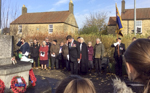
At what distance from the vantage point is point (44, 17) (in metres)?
35.6

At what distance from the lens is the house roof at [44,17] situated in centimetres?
3367

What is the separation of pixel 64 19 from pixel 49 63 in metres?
21.4

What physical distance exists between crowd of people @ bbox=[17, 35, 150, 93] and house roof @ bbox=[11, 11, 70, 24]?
21481 millimetres

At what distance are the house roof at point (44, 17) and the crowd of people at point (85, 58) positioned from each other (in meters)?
21.5

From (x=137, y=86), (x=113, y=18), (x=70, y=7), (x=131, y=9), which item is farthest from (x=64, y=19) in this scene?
(x=137, y=86)

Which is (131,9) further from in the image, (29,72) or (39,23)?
(29,72)

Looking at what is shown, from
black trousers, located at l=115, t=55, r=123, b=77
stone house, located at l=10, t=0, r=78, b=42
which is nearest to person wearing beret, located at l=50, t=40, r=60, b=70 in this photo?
black trousers, located at l=115, t=55, r=123, b=77

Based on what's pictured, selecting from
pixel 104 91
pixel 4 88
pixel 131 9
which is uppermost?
pixel 131 9

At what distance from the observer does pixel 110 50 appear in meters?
12.5

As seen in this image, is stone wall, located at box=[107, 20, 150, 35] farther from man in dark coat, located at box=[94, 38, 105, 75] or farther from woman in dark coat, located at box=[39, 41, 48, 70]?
woman in dark coat, located at box=[39, 41, 48, 70]

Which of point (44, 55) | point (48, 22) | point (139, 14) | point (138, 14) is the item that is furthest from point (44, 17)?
point (44, 55)

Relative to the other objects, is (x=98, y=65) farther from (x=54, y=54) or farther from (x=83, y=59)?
(x=54, y=54)

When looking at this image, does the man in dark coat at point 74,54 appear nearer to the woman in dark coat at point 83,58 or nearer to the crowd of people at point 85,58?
the crowd of people at point 85,58

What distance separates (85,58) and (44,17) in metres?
28.1
